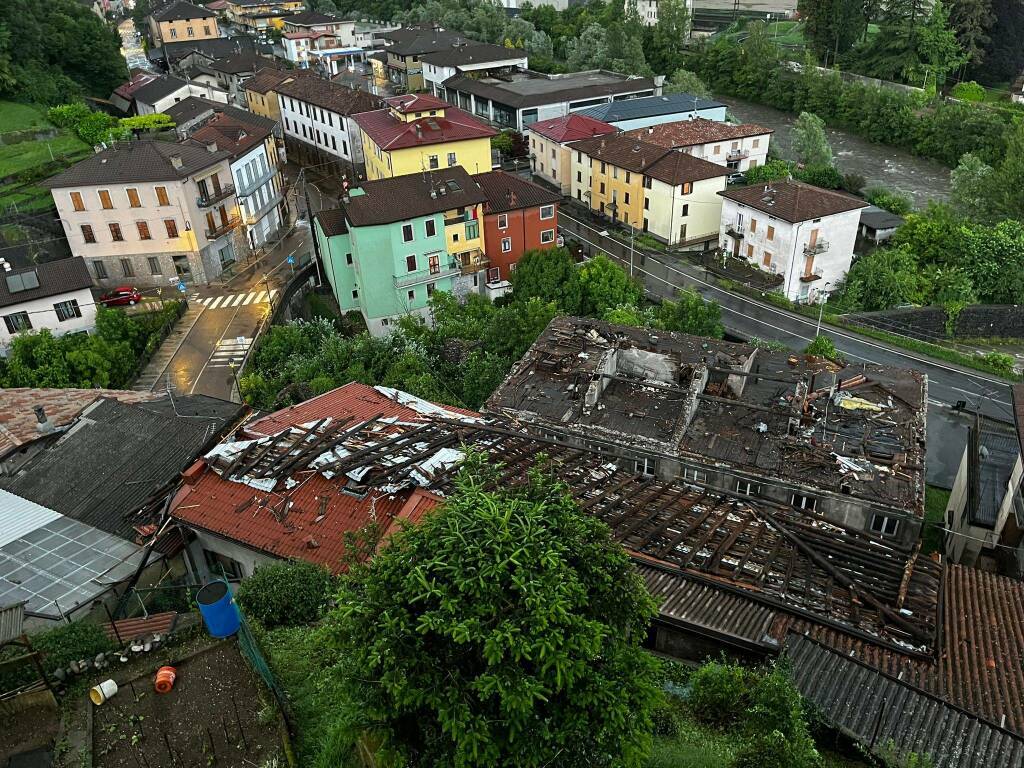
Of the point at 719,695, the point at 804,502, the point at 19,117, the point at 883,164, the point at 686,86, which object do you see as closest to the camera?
the point at 719,695

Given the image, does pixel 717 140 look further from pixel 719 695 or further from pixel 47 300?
pixel 719 695

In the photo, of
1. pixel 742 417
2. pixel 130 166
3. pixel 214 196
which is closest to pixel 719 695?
pixel 742 417

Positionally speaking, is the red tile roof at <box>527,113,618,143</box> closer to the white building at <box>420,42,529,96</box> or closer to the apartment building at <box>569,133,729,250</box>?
the apartment building at <box>569,133,729,250</box>

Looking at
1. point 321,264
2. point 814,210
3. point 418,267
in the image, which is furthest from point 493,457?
point 814,210

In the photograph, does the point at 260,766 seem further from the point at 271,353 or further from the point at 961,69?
the point at 961,69

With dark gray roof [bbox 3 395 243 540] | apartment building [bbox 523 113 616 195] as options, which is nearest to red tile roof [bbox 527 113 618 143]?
apartment building [bbox 523 113 616 195]

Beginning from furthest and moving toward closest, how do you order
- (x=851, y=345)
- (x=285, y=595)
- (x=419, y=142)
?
(x=419, y=142) < (x=851, y=345) < (x=285, y=595)
